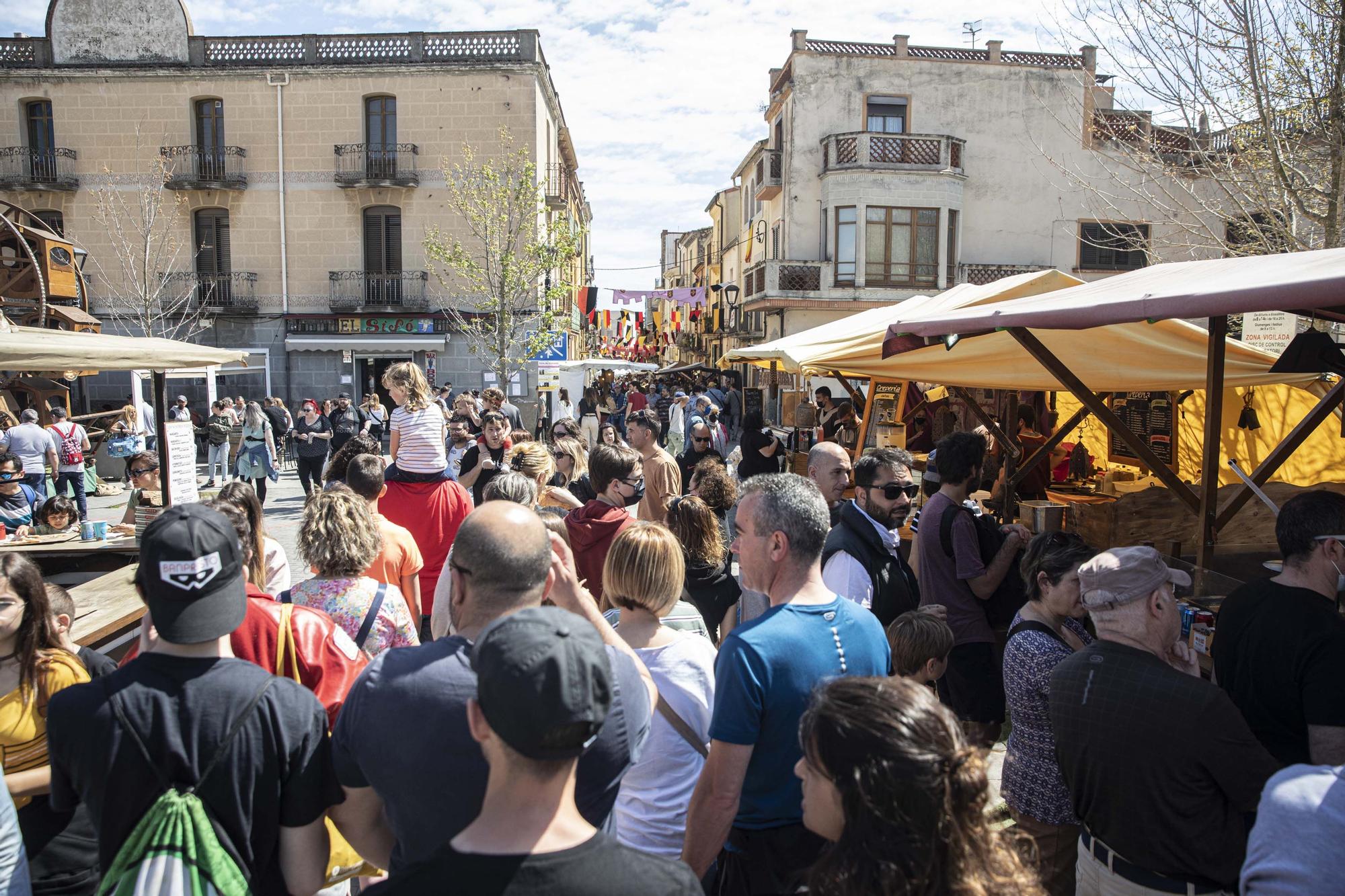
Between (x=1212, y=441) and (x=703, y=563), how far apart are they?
2.50 meters

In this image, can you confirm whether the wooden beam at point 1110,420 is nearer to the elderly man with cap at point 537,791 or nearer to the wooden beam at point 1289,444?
the wooden beam at point 1289,444

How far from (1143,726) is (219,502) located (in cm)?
319

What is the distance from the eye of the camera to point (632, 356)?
59.1m

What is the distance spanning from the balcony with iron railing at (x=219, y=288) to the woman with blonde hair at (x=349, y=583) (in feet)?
76.1

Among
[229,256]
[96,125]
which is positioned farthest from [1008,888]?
[96,125]

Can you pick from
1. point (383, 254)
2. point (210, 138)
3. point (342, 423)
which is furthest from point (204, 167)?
point (342, 423)

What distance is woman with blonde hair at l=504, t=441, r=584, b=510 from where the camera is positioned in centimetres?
529

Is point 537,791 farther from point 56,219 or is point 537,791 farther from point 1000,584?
point 56,219

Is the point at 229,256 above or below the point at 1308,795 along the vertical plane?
above

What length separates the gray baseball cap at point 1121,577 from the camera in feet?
7.57

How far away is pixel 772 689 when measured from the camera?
2.19 m

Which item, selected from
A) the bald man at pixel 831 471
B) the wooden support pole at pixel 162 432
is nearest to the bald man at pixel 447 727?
the bald man at pixel 831 471

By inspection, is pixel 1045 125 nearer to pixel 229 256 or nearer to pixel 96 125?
pixel 229 256

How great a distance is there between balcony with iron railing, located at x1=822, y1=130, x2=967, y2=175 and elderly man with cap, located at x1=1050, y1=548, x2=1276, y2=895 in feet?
83.4
